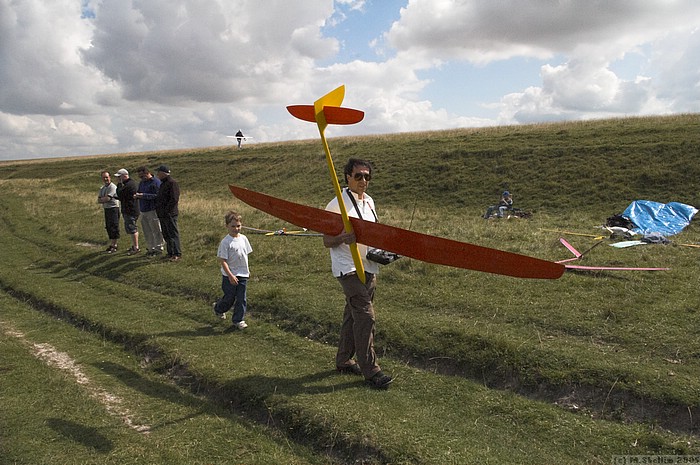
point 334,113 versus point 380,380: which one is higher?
point 334,113

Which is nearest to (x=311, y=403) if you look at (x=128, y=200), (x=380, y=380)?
(x=380, y=380)

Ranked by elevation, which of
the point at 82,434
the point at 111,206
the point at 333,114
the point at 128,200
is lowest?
the point at 82,434

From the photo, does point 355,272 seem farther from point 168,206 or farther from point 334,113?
point 168,206

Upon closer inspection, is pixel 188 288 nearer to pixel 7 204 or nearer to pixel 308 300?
pixel 308 300

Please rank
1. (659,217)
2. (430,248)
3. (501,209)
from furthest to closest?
1. (501,209)
2. (659,217)
3. (430,248)

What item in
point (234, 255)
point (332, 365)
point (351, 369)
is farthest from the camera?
point (234, 255)

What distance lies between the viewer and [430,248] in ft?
15.8

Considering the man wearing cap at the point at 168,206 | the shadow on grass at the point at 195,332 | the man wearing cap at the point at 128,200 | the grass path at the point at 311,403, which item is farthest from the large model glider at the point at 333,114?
the man wearing cap at the point at 128,200

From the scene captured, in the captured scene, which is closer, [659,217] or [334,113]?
[334,113]

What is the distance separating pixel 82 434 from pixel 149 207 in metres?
9.47

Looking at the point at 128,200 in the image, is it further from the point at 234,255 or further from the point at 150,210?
the point at 234,255

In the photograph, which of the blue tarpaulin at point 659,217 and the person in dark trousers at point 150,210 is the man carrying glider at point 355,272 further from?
the blue tarpaulin at point 659,217

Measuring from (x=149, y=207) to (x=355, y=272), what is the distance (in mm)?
10141

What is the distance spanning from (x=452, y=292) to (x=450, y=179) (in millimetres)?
19917
